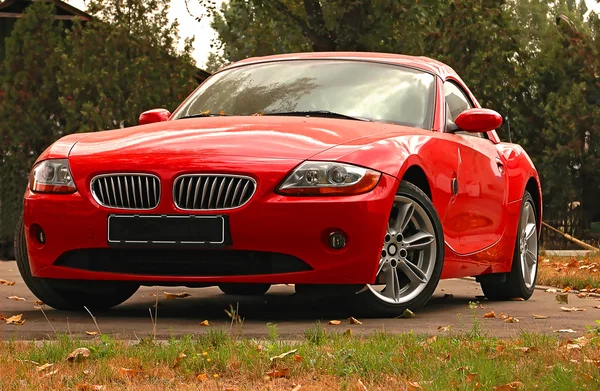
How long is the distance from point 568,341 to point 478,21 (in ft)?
100

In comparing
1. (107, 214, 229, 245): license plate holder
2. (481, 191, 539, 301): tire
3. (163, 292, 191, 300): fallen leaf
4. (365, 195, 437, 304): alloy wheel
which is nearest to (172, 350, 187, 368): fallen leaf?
(107, 214, 229, 245): license plate holder

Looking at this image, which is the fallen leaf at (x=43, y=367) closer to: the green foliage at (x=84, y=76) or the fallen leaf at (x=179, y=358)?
the fallen leaf at (x=179, y=358)

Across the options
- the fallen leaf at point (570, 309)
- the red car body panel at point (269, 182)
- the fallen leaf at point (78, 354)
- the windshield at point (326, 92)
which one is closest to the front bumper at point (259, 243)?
the red car body panel at point (269, 182)

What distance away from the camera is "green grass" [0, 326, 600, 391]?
15.9 feet

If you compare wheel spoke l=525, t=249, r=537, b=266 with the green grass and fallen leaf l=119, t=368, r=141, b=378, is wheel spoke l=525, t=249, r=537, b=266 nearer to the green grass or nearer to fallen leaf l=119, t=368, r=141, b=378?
the green grass

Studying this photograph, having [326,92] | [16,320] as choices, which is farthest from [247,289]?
[16,320]

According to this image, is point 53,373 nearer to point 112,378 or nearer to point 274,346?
point 112,378

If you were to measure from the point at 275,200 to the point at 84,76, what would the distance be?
1755 cm

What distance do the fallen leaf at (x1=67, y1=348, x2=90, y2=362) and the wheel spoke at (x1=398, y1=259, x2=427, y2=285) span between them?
2572mm

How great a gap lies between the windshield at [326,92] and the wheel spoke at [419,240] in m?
0.92

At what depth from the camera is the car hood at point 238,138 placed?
7.25 meters

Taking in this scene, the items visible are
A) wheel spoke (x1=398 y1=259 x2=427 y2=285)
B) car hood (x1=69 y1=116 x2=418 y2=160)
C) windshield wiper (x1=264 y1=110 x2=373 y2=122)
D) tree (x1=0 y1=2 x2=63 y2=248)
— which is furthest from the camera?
tree (x1=0 y1=2 x2=63 y2=248)

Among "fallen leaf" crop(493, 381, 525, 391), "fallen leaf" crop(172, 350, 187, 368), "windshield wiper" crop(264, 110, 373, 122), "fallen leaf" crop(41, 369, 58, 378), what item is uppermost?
"windshield wiper" crop(264, 110, 373, 122)

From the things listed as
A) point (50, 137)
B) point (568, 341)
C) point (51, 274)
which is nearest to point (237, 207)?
point (51, 274)
